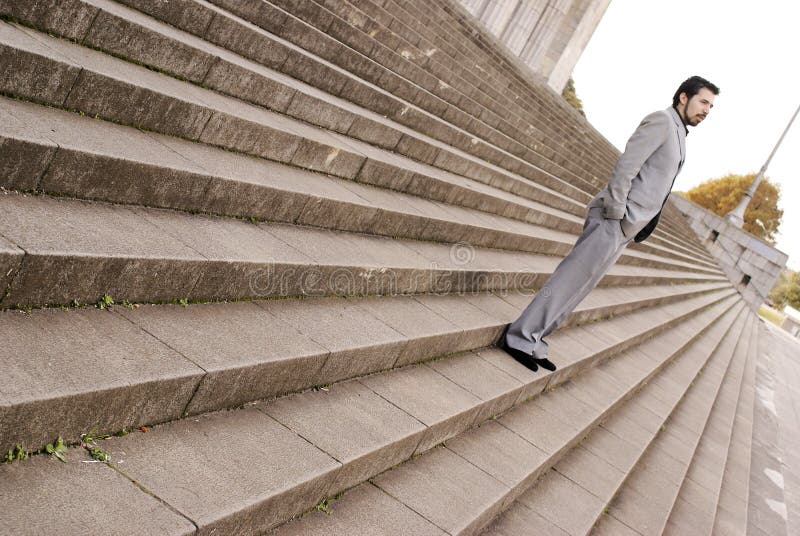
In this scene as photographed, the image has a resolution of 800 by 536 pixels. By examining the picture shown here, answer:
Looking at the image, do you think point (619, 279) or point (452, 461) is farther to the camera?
point (619, 279)

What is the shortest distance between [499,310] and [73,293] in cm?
389

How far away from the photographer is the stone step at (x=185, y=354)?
2213mm

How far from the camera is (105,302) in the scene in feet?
9.27

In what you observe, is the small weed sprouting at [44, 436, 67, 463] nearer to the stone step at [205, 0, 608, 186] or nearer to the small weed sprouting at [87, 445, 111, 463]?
the small weed sprouting at [87, 445, 111, 463]

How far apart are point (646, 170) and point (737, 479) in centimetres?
499

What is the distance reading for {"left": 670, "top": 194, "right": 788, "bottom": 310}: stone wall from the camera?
3206 centimetres

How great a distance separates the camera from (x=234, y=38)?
5156mm

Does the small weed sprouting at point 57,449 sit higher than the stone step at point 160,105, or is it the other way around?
the stone step at point 160,105

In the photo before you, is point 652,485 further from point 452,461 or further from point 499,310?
point 452,461

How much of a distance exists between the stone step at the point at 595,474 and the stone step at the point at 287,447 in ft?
1.12

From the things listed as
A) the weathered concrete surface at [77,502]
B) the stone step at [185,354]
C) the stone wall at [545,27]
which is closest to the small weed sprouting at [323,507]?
the stone step at [185,354]

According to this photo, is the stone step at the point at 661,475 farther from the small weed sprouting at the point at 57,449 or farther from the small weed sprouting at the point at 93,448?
the small weed sprouting at the point at 57,449

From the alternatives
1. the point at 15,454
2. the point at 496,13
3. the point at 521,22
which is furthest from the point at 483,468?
the point at 521,22

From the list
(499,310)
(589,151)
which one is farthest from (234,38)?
(589,151)
